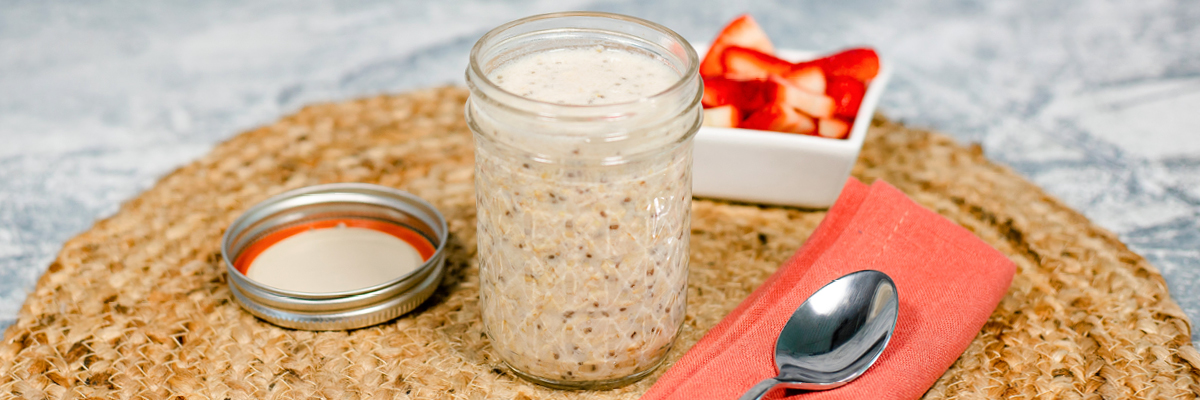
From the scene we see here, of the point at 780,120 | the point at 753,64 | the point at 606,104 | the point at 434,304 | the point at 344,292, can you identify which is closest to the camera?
the point at 606,104

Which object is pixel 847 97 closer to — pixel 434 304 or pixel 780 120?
pixel 780 120

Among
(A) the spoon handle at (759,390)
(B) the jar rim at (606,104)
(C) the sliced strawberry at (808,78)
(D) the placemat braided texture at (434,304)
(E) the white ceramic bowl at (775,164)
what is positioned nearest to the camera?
(B) the jar rim at (606,104)

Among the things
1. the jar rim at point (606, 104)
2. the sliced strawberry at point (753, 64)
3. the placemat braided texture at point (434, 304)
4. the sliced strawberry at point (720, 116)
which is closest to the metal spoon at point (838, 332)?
the placemat braided texture at point (434, 304)

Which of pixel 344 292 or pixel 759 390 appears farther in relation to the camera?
pixel 344 292

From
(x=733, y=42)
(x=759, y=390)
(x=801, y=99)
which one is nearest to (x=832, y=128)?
(x=801, y=99)

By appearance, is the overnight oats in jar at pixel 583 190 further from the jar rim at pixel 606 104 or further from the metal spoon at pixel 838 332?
the metal spoon at pixel 838 332
